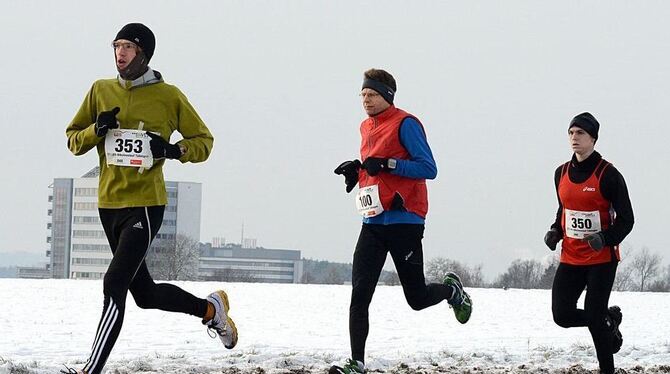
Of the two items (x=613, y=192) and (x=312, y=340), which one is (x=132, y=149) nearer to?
(x=613, y=192)

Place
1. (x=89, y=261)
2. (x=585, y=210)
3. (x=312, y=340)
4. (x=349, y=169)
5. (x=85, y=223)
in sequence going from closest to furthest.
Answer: (x=349, y=169) < (x=585, y=210) < (x=312, y=340) < (x=89, y=261) < (x=85, y=223)

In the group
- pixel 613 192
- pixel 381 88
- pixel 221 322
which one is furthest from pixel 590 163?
pixel 221 322

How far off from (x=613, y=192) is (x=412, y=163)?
5.43ft

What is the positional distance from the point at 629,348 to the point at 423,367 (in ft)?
10.2

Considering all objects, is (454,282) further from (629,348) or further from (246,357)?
(629,348)

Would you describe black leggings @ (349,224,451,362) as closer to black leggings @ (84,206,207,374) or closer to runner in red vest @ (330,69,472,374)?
runner in red vest @ (330,69,472,374)

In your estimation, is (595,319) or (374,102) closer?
(374,102)

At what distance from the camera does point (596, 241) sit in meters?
8.05

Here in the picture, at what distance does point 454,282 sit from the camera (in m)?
9.49

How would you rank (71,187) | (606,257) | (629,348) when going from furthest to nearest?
(71,187) → (629,348) → (606,257)

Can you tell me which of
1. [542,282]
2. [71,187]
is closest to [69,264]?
[71,187]

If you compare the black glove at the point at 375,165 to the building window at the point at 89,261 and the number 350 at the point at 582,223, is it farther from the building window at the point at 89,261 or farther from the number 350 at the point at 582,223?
the building window at the point at 89,261

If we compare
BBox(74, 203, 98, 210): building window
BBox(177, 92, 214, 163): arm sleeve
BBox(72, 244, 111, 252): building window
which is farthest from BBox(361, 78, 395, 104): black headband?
BBox(72, 244, 111, 252): building window

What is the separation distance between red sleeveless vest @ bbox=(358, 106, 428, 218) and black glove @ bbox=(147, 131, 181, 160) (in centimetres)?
155
